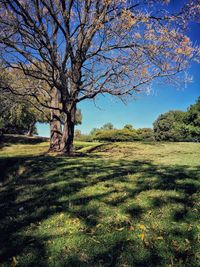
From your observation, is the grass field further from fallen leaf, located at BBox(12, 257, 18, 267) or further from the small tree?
the small tree

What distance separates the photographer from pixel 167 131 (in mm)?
61438

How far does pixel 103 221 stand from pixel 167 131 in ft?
195

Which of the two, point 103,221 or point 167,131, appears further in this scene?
point 167,131

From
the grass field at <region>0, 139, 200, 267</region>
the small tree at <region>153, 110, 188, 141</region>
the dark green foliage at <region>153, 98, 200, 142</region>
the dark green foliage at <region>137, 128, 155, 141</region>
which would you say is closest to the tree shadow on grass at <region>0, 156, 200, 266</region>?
the grass field at <region>0, 139, 200, 267</region>

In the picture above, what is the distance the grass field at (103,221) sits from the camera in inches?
125

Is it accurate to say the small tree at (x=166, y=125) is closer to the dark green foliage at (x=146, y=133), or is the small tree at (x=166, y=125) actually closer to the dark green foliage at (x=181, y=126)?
the dark green foliage at (x=181, y=126)

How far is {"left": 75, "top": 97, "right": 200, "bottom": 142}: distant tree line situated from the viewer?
40.5 m

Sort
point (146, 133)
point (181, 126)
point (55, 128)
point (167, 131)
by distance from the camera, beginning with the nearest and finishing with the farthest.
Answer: point (55, 128), point (181, 126), point (167, 131), point (146, 133)

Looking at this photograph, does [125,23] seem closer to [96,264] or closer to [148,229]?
[148,229]

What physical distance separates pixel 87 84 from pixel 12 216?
32.5 ft

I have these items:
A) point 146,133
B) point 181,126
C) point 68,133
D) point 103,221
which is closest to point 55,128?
point 68,133

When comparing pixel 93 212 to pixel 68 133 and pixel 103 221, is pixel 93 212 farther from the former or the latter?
pixel 68 133

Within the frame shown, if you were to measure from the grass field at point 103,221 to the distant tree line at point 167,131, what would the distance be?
3585 centimetres

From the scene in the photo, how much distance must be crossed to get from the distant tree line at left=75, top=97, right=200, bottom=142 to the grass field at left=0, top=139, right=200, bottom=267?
35.9 m
